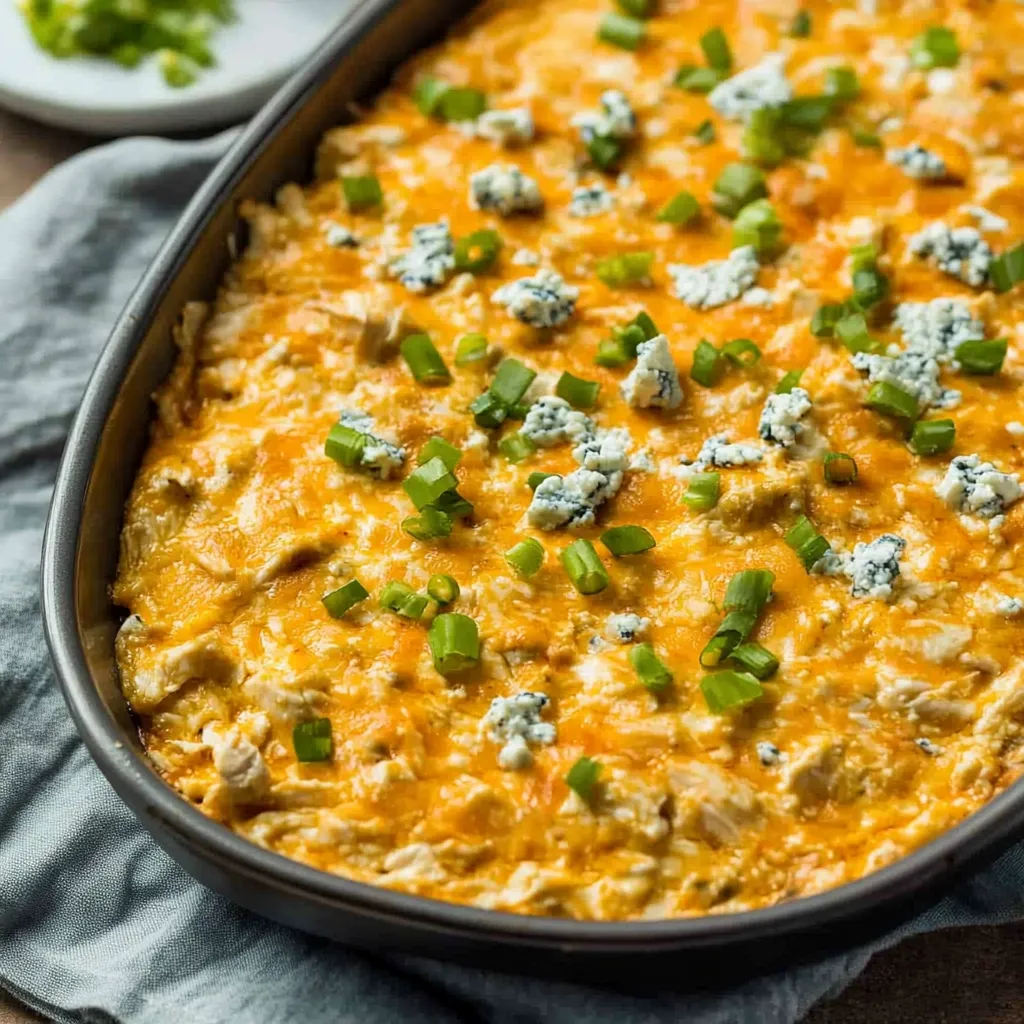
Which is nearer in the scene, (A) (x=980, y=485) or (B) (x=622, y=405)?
(A) (x=980, y=485)

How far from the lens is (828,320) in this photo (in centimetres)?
313

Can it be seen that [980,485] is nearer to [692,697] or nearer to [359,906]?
[692,697]

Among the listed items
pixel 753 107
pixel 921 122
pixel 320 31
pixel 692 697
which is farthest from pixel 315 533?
pixel 320 31

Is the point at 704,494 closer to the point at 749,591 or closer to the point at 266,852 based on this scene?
the point at 749,591

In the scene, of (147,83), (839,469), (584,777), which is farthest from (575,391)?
(147,83)

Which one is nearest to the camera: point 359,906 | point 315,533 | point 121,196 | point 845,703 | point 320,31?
point 359,906

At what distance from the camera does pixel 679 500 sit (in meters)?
2.87

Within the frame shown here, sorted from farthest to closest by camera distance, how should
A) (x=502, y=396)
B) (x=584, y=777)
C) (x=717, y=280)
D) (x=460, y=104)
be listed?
(x=460, y=104) → (x=717, y=280) → (x=502, y=396) → (x=584, y=777)

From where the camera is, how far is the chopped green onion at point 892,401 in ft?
9.70

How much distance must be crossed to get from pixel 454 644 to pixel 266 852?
52 centimetres

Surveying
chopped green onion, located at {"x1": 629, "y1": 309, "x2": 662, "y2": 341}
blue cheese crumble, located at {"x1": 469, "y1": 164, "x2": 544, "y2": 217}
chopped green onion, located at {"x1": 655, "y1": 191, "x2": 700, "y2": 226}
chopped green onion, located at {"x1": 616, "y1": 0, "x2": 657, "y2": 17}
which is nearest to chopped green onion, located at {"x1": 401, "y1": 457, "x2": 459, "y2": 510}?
chopped green onion, located at {"x1": 629, "y1": 309, "x2": 662, "y2": 341}

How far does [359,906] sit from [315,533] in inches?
32.0

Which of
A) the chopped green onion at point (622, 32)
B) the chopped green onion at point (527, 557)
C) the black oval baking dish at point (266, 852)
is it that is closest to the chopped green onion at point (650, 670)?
the chopped green onion at point (527, 557)

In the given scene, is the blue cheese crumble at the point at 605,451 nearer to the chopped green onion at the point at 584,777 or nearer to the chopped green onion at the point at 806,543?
the chopped green onion at the point at 806,543
